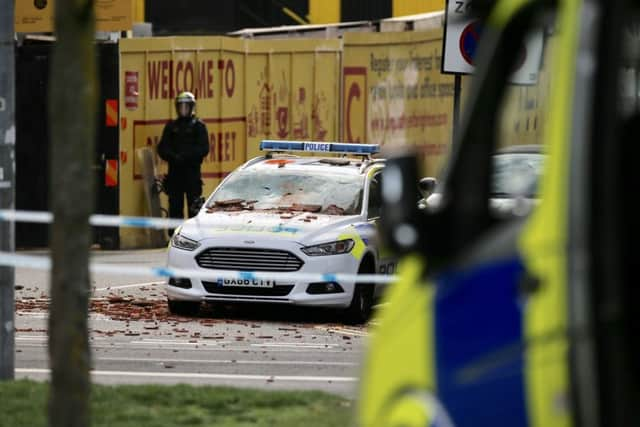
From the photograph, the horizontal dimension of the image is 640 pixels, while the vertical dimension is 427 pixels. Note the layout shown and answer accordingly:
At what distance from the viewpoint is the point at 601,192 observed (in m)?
4.45

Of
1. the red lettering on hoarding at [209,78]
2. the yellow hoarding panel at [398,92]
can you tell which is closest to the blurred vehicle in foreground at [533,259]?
the red lettering on hoarding at [209,78]

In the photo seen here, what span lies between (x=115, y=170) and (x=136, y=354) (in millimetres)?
11709

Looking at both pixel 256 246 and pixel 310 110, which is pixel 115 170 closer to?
pixel 310 110

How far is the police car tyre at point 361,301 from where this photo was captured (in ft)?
52.6

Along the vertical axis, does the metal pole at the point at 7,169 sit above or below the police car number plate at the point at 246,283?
above

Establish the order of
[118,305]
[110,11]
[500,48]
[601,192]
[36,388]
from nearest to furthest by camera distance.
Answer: [601,192], [500,48], [36,388], [118,305], [110,11]

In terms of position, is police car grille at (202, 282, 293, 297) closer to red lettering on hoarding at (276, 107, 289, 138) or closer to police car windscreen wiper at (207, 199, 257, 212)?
police car windscreen wiper at (207, 199, 257, 212)

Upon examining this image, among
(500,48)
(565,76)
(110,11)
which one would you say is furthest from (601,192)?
(110,11)

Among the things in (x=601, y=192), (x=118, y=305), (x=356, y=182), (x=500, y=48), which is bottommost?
A: (x=118, y=305)

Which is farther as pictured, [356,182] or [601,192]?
[356,182]

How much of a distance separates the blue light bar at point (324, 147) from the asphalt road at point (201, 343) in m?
1.56

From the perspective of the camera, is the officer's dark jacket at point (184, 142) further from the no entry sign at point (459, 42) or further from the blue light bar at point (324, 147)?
the no entry sign at point (459, 42)

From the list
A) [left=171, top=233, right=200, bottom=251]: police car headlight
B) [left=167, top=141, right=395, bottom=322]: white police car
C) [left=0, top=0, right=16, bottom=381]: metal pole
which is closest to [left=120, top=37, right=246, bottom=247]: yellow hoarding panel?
[left=167, top=141, right=395, bottom=322]: white police car

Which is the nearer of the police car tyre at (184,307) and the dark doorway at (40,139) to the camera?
the police car tyre at (184,307)
